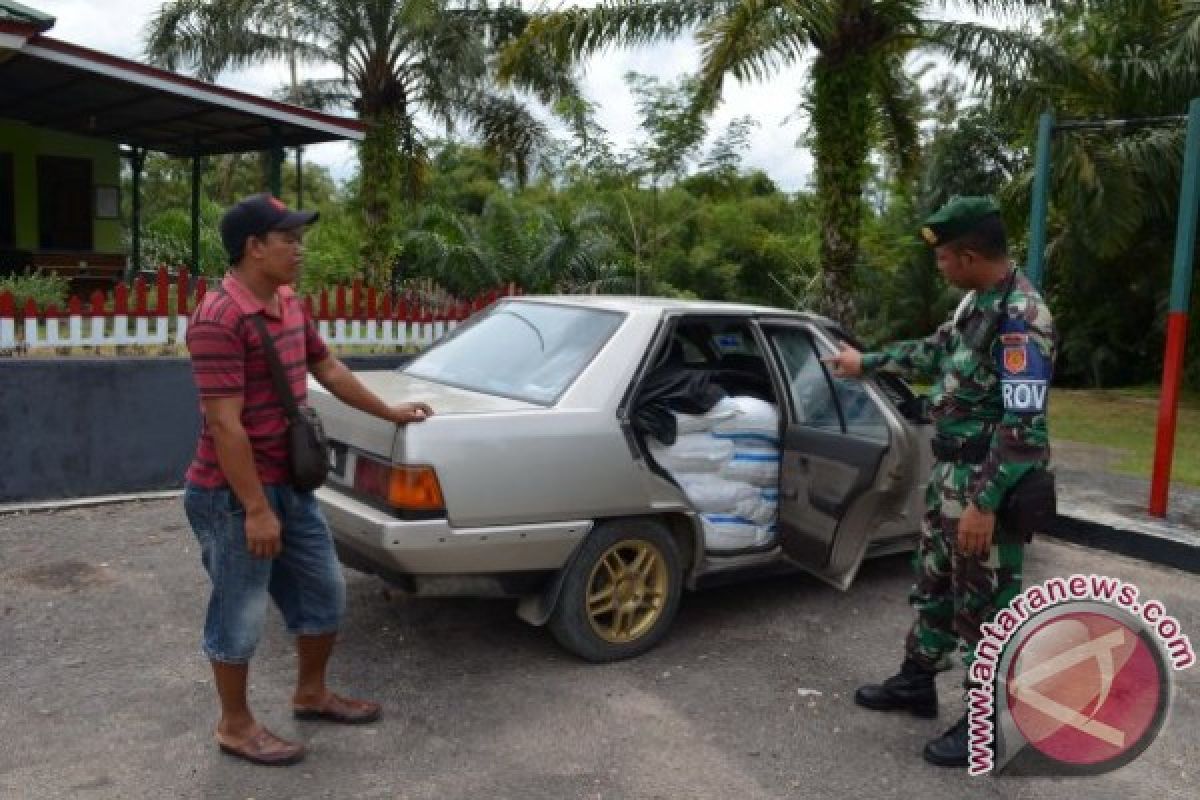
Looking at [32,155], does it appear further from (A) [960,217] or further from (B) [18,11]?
(A) [960,217]

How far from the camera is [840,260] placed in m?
10.7

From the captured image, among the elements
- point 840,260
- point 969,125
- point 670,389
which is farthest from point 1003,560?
point 969,125

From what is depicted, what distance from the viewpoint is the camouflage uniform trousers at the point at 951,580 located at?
3.51 meters

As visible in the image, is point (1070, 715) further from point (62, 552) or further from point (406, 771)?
point (62, 552)

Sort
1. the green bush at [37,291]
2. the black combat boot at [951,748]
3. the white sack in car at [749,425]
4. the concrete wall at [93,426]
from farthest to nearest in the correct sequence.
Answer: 1. the green bush at [37,291]
2. the concrete wall at [93,426]
3. the white sack in car at [749,425]
4. the black combat boot at [951,748]

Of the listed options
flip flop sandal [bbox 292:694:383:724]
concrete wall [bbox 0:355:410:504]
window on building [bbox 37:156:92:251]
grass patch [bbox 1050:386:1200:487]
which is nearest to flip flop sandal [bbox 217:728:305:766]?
flip flop sandal [bbox 292:694:383:724]

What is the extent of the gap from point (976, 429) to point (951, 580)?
548 millimetres

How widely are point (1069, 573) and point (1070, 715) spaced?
2.14m

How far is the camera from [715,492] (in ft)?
15.1

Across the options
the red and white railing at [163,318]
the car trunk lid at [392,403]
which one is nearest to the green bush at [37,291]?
the red and white railing at [163,318]

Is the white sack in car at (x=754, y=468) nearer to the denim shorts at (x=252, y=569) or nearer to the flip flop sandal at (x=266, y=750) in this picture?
the denim shorts at (x=252, y=569)

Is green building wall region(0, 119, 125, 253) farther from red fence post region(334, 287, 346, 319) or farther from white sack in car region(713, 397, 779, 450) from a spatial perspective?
white sack in car region(713, 397, 779, 450)

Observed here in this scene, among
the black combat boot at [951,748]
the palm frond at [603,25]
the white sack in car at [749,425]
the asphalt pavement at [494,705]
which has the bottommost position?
the asphalt pavement at [494,705]

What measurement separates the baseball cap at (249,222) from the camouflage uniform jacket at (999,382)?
2.21 metres
